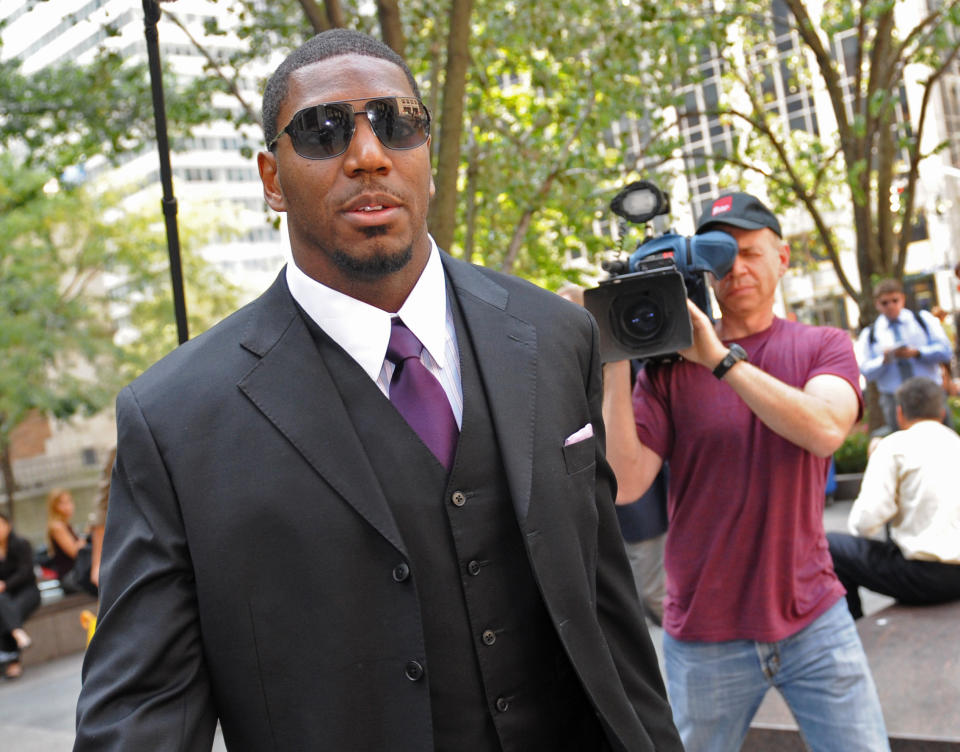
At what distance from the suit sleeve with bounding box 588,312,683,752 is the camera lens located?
968 millimetres

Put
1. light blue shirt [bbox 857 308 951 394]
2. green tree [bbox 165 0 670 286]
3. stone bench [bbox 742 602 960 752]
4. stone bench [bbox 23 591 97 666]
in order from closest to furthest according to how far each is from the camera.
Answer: stone bench [bbox 742 602 960 752] < light blue shirt [bbox 857 308 951 394] < green tree [bbox 165 0 670 286] < stone bench [bbox 23 591 97 666]

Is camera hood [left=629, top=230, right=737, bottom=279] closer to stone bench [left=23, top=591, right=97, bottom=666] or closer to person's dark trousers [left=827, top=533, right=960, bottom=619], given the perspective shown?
person's dark trousers [left=827, top=533, right=960, bottom=619]

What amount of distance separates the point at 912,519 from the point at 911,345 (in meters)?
4.82

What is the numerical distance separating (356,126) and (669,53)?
10.7 m

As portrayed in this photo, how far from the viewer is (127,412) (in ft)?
6.59

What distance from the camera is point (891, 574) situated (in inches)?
225

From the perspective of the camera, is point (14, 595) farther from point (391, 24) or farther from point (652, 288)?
point (652, 288)

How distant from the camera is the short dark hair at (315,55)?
2.25 meters

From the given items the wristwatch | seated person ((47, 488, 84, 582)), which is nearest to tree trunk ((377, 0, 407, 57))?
the wristwatch

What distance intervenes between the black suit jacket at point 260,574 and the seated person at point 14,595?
411 inches

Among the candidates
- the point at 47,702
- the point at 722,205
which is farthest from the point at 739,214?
the point at 47,702

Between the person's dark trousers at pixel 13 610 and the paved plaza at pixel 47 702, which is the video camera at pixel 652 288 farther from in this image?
the person's dark trousers at pixel 13 610

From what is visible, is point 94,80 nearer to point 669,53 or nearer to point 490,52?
point 490,52

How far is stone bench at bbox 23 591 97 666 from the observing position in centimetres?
1228
